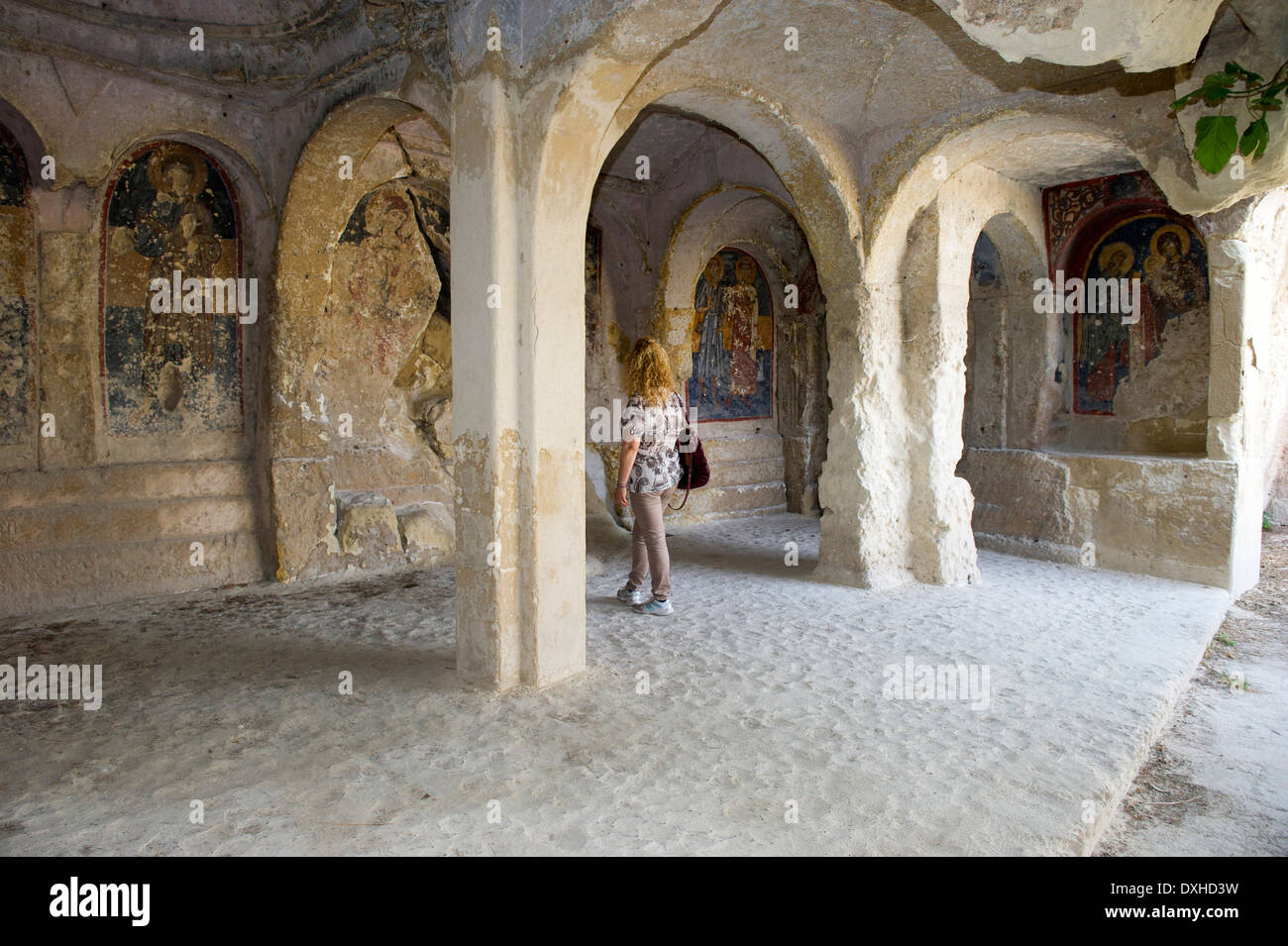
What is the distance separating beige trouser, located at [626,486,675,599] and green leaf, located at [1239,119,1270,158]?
11.1 feet

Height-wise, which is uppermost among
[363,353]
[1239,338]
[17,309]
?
[17,309]

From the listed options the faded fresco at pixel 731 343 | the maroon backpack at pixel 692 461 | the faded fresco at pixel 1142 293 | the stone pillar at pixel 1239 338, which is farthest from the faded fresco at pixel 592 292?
the stone pillar at pixel 1239 338

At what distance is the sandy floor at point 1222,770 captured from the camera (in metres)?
3.14

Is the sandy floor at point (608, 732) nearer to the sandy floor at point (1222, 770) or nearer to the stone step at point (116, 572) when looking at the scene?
the sandy floor at point (1222, 770)

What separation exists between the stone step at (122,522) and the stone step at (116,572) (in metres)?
0.05

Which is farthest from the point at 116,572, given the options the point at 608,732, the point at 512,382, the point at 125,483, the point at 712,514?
the point at 712,514

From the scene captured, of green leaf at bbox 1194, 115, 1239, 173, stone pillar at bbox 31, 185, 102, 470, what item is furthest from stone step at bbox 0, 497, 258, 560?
green leaf at bbox 1194, 115, 1239, 173

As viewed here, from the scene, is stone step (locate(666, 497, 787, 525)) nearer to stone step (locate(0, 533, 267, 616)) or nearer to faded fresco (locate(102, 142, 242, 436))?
stone step (locate(0, 533, 267, 616))

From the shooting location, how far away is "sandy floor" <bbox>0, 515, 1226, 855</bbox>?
9.59 ft

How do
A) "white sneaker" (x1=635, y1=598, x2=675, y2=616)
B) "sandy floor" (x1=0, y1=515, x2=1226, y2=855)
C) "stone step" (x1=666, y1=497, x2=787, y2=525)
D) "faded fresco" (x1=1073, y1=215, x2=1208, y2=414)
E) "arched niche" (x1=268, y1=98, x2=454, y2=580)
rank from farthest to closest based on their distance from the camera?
"stone step" (x1=666, y1=497, x2=787, y2=525) → "faded fresco" (x1=1073, y1=215, x2=1208, y2=414) → "arched niche" (x1=268, y1=98, x2=454, y2=580) → "white sneaker" (x1=635, y1=598, x2=675, y2=616) → "sandy floor" (x1=0, y1=515, x2=1226, y2=855)

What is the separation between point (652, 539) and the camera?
5.62 metres

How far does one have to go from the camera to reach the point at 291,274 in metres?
6.65

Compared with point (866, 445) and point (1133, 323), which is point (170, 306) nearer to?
point (866, 445)

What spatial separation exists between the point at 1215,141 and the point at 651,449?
127 inches
